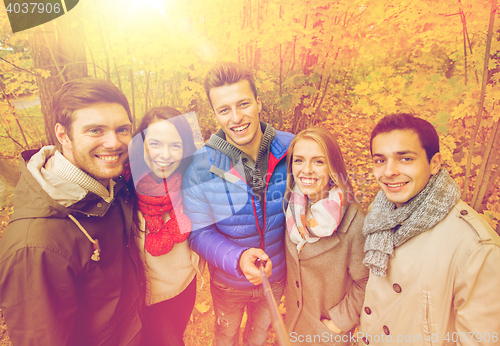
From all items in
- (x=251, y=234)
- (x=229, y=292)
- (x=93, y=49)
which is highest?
(x=93, y=49)

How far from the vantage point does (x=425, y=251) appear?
117 centimetres

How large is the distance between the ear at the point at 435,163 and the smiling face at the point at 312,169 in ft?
2.02

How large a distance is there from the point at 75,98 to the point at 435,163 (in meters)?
2.41

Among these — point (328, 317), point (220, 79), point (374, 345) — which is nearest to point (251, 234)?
point (328, 317)

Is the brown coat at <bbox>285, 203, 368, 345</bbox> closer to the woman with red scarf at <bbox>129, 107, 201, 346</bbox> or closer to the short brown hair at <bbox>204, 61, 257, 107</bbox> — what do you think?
the woman with red scarf at <bbox>129, 107, 201, 346</bbox>

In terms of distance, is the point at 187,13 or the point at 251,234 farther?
the point at 187,13

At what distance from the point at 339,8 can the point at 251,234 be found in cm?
301

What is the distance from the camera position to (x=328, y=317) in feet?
5.53

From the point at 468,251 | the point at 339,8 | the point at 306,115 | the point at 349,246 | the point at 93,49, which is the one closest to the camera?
the point at 468,251

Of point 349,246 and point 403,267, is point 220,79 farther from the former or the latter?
point 403,267

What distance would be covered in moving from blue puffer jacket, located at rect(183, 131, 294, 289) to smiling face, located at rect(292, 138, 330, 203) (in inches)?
9.3

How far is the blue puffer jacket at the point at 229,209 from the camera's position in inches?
65.4

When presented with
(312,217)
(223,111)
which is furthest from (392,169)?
(223,111)

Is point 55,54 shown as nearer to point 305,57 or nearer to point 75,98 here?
point 75,98
